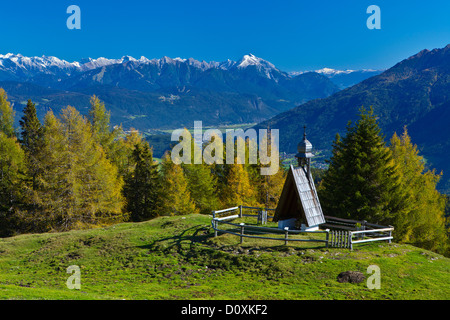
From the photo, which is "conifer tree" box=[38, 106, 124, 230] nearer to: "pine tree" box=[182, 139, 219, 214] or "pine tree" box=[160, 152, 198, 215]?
"pine tree" box=[160, 152, 198, 215]

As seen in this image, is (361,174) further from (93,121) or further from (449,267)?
(93,121)

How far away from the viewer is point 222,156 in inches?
2285

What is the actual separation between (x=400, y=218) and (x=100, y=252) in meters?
33.4

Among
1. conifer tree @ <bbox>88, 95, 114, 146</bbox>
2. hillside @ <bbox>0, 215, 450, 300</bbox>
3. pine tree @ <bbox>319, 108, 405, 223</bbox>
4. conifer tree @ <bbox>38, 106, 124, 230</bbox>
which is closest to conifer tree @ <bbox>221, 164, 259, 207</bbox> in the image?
pine tree @ <bbox>319, 108, 405, 223</bbox>

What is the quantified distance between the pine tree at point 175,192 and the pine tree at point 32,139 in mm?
18333

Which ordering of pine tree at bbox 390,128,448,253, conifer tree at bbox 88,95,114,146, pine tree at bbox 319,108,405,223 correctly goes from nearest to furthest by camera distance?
pine tree at bbox 319,108,405,223 < pine tree at bbox 390,128,448,253 < conifer tree at bbox 88,95,114,146

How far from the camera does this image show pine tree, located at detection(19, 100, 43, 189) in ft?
144

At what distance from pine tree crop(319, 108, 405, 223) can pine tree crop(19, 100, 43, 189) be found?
40.6m

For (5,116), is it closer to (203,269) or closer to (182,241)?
(182,241)

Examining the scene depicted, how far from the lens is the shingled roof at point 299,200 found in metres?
27.5

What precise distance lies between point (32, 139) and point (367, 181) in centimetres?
4681

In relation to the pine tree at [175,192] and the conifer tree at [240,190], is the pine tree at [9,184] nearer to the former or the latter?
the pine tree at [175,192]

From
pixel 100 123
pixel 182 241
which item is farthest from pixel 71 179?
pixel 182 241
